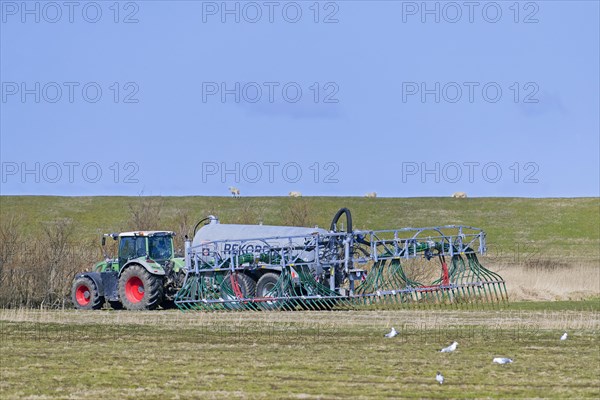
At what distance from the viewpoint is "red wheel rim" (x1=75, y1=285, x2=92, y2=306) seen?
2944cm

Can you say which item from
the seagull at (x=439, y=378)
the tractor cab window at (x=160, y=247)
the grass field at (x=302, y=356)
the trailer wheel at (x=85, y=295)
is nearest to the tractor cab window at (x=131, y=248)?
the tractor cab window at (x=160, y=247)

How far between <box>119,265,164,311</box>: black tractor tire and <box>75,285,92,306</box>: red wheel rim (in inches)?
52.0

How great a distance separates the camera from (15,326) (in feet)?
71.5

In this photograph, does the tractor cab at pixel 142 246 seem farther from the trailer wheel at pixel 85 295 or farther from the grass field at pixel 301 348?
the grass field at pixel 301 348

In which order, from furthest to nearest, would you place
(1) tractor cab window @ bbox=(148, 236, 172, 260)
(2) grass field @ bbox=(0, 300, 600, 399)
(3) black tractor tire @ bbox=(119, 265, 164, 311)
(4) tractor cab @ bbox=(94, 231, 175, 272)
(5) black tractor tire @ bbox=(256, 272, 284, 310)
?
(1) tractor cab window @ bbox=(148, 236, 172, 260), (4) tractor cab @ bbox=(94, 231, 175, 272), (3) black tractor tire @ bbox=(119, 265, 164, 311), (5) black tractor tire @ bbox=(256, 272, 284, 310), (2) grass field @ bbox=(0, 300, 600, 399)

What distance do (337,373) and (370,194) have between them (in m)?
72.0

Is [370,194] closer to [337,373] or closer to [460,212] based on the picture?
[460,212]

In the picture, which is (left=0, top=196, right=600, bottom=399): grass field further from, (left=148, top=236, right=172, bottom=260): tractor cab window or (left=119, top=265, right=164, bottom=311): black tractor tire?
(left=148, top=236, right=172, bottom=260): tractor cab window

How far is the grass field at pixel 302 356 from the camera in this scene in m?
12.2

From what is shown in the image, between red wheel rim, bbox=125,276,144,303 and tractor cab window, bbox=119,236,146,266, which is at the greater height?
tractor cab window, bbox=119,236,146,266

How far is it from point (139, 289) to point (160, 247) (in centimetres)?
142

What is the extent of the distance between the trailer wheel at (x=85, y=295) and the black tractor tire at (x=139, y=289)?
0.82 meters

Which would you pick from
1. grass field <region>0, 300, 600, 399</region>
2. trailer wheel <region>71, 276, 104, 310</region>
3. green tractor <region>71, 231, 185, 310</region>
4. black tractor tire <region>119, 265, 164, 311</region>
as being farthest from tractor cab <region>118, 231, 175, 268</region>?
grass field <region>0, 300, 600, 399</region>

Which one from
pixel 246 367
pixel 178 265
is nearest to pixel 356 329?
pixel 246 367
